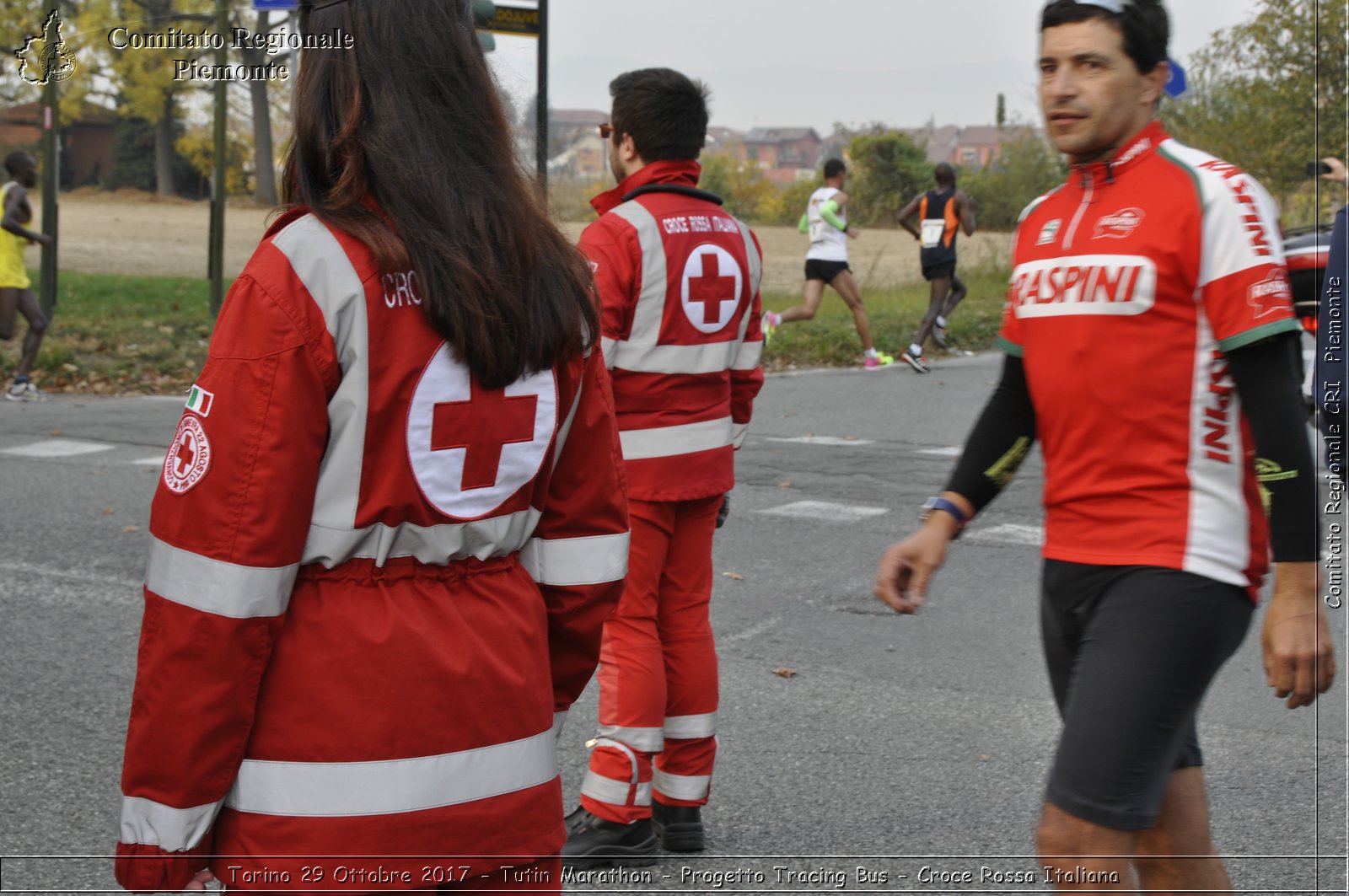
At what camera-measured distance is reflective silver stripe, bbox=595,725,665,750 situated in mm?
4008

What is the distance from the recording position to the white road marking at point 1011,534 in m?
8.07

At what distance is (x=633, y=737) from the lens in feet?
13.2

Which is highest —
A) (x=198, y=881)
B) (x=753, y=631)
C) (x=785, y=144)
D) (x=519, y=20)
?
(x=785, y=144)

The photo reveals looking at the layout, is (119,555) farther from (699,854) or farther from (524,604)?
(524,604)

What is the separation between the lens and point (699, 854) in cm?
410

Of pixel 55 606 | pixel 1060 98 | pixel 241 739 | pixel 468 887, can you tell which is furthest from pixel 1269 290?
pixel 55 606

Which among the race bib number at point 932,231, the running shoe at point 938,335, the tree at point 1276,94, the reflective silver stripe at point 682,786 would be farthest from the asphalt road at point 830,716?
the tree at point 1276,94

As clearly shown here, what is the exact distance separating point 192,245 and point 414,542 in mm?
39766

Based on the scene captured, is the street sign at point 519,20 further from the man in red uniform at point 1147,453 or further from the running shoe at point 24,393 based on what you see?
the man in red uniform at point 1147,453

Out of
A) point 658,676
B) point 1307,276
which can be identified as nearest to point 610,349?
point 658,676

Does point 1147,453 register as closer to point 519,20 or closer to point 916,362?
point 519,20

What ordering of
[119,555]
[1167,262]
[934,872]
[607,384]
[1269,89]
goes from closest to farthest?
[607,384] < [1167,262] < [934,872] < [119,555] < [1269,89]

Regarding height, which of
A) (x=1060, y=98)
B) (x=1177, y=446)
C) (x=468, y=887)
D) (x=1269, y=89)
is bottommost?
(x=468, y=887)

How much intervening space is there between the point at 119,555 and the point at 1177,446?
600cm
